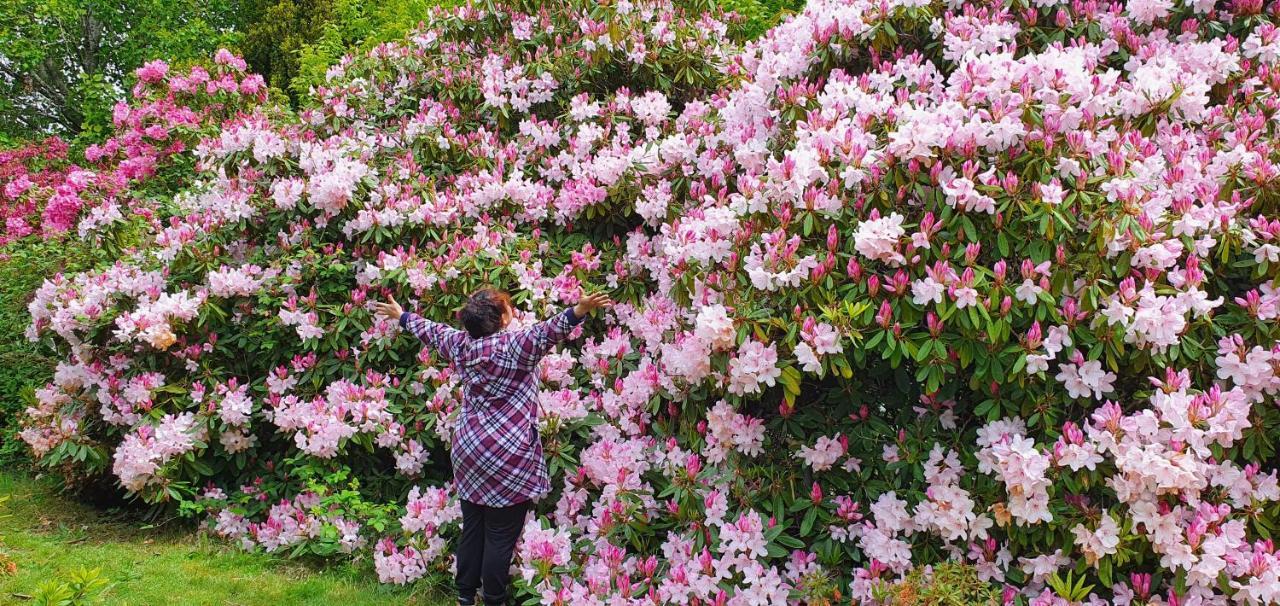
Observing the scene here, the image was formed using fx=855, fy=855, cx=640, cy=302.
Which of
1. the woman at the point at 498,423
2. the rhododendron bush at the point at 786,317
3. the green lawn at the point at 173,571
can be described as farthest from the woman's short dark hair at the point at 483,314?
the green lawn at the point at 173,571

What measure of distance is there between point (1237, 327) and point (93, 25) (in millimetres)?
17562

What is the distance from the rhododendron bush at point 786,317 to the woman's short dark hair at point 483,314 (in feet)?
2.27

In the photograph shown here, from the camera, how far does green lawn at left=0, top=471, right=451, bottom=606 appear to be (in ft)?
12.1

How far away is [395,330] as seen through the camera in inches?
A: 180

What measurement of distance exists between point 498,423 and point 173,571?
6.31 ft

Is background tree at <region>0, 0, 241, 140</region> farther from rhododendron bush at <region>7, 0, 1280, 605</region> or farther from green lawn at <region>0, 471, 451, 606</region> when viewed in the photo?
green lawn at <region>0, 471, 451, 606</region>

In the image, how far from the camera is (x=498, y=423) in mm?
3299

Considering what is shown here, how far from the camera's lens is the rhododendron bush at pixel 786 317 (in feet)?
8.87

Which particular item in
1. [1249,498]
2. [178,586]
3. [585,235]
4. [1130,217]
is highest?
[1130,217]

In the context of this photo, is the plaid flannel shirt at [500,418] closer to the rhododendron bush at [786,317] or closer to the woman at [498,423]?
the woman at [498,423]

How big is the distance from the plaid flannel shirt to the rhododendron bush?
351 mm

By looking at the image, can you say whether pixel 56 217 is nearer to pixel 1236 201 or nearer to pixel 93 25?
pixel 1236 201

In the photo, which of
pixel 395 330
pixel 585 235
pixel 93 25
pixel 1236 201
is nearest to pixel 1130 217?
pixel 1236 201

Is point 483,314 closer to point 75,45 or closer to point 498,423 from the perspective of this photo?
point 498,423
